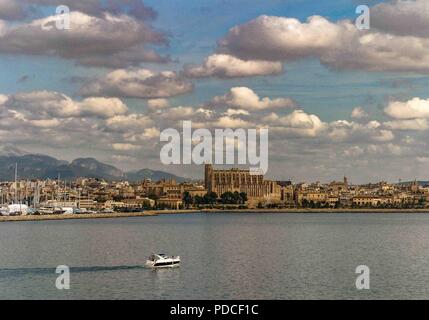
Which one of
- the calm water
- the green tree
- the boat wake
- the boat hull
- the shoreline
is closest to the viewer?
the calm water

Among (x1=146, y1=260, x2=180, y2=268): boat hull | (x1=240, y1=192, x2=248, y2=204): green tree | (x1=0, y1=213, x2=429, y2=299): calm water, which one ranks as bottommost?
(x1=0, y1=213, x2=429, y2=299): calm water

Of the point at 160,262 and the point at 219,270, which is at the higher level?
the point at 160,262

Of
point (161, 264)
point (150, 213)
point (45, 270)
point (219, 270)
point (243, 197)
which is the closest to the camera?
point (219, 270)

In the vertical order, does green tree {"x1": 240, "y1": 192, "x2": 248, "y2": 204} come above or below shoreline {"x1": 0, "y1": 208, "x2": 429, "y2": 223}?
above

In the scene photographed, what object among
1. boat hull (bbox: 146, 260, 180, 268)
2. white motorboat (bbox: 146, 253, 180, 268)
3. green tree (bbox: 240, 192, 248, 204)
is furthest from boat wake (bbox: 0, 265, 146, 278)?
green tree (bbox: 240, 192, 248, 204)

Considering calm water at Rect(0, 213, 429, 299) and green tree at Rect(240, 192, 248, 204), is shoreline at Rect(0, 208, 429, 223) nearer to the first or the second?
green tree at Rect(240, 192, 248, 204)

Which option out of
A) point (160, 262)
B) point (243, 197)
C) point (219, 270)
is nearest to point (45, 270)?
point (160, 262)

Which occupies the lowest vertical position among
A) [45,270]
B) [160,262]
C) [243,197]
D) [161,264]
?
[45,270]

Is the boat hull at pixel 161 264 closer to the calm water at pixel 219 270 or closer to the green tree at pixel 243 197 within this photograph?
the calm water at pixel 219 270

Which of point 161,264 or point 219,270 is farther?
point 161,264

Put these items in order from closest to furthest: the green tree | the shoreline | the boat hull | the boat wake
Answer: the boat wake
the boat hull
the shoreline
the green tree

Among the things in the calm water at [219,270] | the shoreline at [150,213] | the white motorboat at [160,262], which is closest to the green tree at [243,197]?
the shoreline at [150,213]

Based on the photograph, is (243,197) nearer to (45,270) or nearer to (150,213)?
(150,213)
